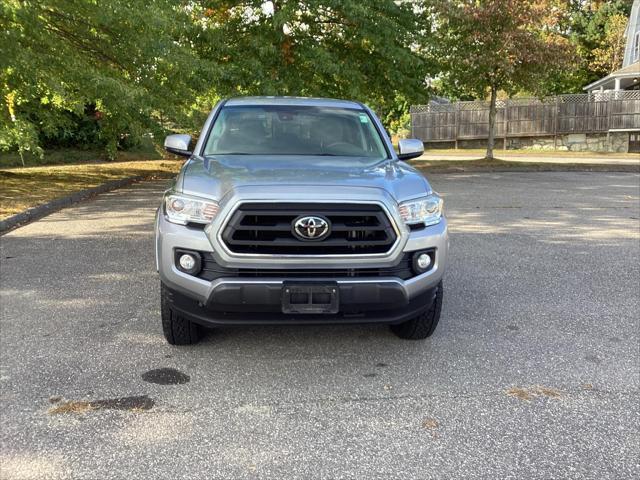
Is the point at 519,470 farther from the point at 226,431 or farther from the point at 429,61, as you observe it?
the point at 429,61

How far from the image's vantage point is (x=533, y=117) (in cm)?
3023

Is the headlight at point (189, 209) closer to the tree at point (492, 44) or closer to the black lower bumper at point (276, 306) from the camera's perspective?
the black lower bumper at point (276, 306)

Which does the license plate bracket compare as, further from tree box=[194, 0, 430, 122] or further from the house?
the house

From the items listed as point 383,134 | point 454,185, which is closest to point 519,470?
point 383,134

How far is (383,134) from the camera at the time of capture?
5.08 meters

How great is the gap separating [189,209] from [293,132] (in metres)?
1.59

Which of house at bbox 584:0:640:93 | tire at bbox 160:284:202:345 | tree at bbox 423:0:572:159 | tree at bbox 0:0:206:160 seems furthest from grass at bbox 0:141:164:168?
house at bbox 584:0:640:93

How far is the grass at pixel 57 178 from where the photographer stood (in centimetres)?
1057

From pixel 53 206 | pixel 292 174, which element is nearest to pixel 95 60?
pixel 53 206

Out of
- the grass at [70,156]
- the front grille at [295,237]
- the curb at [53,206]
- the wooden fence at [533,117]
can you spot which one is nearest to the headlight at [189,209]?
the front grille at [295,237]

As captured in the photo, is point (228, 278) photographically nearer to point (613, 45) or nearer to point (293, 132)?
point (293, 132)

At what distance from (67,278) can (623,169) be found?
18.7m

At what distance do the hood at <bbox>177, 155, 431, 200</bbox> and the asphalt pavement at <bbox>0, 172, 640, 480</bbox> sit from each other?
3.82 ft

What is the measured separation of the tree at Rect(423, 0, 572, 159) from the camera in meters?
18.8
